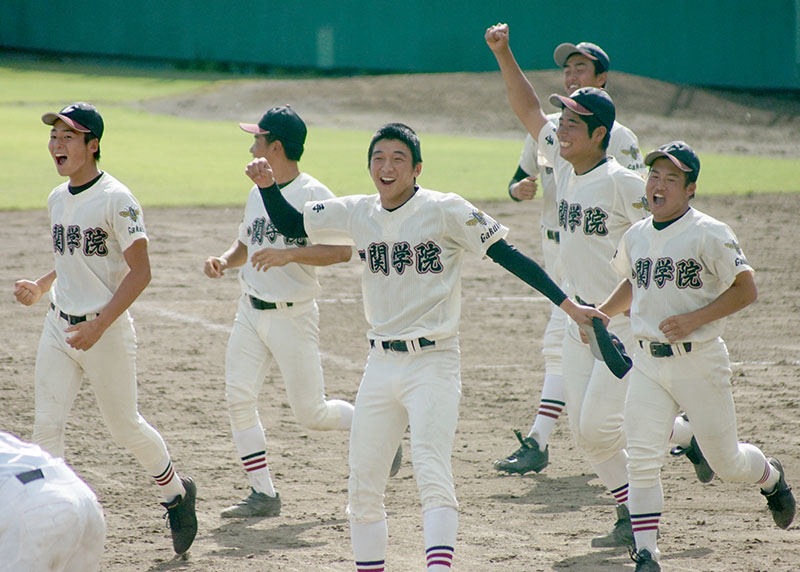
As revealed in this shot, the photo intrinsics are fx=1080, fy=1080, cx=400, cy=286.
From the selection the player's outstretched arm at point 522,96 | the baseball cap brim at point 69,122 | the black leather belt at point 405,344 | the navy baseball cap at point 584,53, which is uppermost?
the navy baseball cap at point 584,53

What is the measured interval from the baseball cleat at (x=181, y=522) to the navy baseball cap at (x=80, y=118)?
184 cm

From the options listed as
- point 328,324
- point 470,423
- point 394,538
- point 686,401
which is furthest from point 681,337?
point 328,324

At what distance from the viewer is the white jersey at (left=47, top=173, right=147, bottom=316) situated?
5.23 meters

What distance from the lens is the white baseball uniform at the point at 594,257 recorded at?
554 cm

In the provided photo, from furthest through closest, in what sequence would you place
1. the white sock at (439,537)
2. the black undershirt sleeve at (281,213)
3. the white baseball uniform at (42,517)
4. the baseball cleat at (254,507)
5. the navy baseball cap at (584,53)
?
the navy baseball cap at (584,53), the baseball cleat at (254,507), the black undershirt sleeve at (281,213), the white sock at (439,537), the white baseball uniform at (42,517)

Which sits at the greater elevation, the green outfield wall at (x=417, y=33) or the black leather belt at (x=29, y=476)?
the green outfield wall at (x=417, y=33)

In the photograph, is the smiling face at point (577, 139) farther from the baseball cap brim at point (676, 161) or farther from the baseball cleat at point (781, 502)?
the baseball cleat at point (781, 502)

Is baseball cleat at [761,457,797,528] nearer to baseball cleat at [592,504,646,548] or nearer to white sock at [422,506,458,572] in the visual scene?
baseball cleat at [592,504,646,548]

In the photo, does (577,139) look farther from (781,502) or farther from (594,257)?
(781,502)

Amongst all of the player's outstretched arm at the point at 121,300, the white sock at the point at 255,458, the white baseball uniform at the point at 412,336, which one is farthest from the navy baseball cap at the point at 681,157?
the white sock at the point at 255,458

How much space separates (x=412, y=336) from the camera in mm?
4590

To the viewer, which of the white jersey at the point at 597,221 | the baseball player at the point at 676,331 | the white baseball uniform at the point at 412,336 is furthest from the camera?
the white jersey at the point at 597,221

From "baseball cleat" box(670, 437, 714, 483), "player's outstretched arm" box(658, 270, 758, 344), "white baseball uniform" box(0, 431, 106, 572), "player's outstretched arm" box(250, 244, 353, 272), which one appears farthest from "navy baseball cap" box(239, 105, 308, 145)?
"white baseball uniform" box(0, 431, 106, 572)

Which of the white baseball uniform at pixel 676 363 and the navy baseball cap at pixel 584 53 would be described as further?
the navy baseball cap at pixel 584 53
